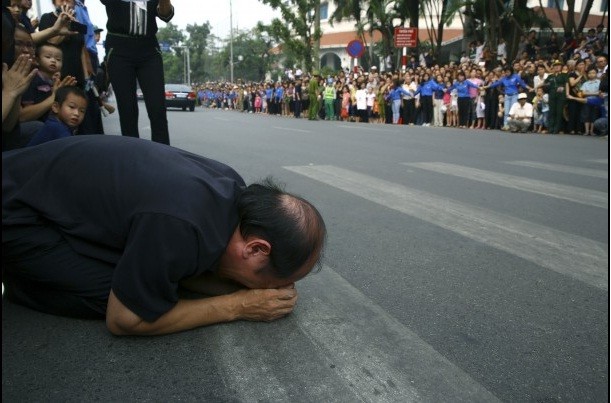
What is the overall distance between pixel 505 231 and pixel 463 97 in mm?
12587

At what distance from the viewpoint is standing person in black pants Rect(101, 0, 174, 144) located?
440cm

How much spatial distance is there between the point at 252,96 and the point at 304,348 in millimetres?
31206

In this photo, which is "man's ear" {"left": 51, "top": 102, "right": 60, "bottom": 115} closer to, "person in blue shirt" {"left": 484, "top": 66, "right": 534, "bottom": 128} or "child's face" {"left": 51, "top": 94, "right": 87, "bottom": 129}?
"child's face" {"left": 51, "top": 94, "right": 87, "bottom": 129}

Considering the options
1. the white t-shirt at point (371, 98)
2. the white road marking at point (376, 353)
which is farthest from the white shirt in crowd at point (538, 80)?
the white road marking at point (376, 353)

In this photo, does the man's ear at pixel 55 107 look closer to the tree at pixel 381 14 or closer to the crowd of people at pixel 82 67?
the crowd of people at pixel 82 67

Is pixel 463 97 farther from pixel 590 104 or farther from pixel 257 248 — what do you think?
pixel 257 248

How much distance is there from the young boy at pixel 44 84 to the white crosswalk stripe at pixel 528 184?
3964mm

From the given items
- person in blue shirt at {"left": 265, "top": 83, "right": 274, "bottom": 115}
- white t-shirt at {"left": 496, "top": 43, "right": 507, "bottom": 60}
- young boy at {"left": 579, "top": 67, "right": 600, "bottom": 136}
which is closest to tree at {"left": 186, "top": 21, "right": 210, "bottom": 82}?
person in blue shirt at {"left": 265, "top": 83, "right": 274, "bottom": 115}

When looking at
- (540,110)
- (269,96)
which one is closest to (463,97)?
(540,110)

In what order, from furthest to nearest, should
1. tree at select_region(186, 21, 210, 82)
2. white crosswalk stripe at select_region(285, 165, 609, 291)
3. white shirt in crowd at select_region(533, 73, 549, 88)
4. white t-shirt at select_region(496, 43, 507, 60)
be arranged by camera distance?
tree at select_region(186, 21, 210, 82)
white t-shirt at select_region(496, 43, 507, 60)
white shirt in crowd at select_region(533, 73, 549, 88)
white crosswalk stripe at select_region(285, 165, 609, 291)

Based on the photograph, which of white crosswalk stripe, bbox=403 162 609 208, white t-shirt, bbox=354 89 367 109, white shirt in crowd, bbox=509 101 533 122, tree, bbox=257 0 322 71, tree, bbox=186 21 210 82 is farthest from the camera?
tree, bbox=186 21 210 82

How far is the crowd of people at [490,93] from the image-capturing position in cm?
1262

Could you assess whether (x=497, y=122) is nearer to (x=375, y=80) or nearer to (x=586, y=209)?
(x=375, y=80)

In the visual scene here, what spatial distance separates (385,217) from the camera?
4.03 meters
